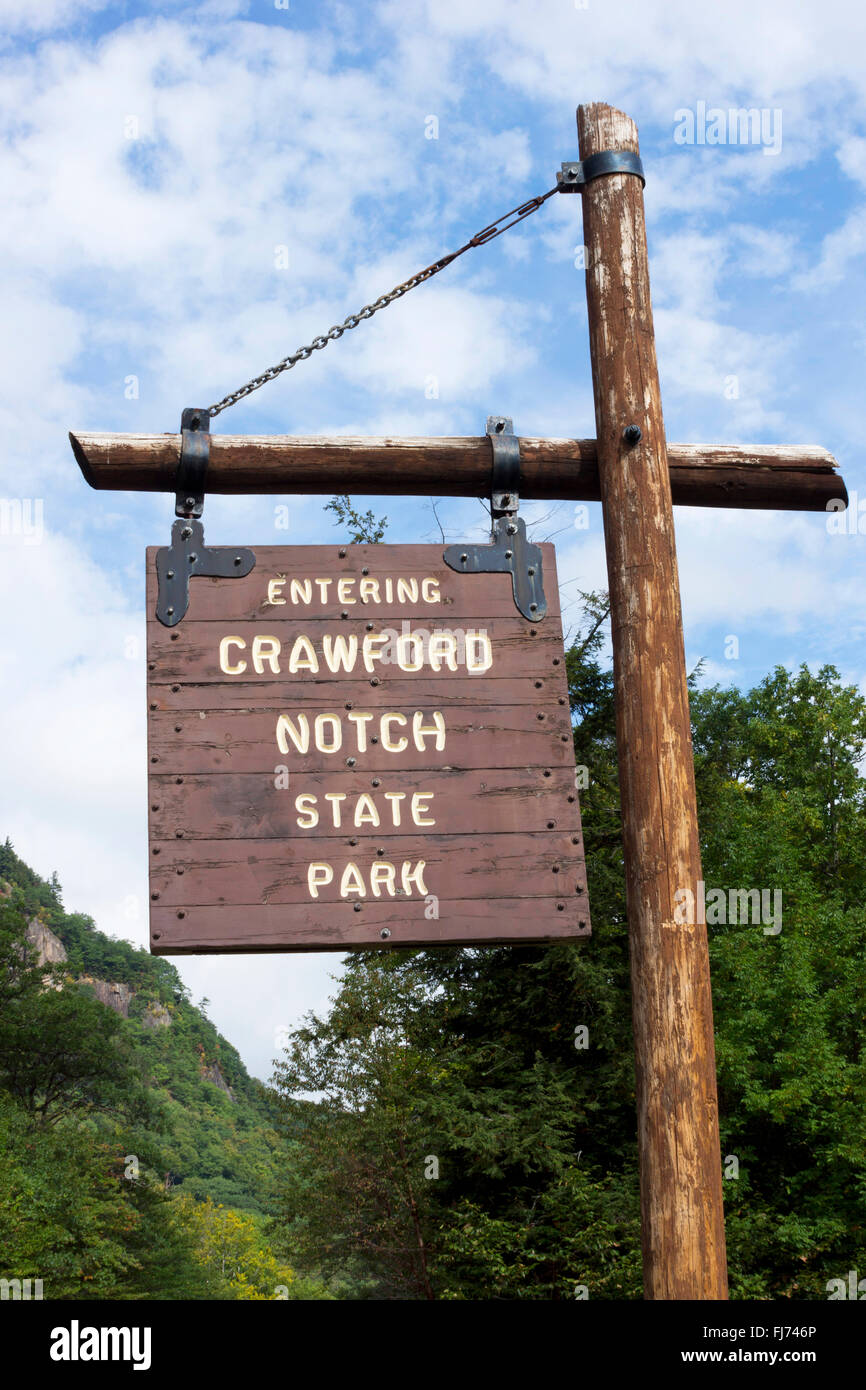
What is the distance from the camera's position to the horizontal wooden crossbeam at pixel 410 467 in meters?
4.80

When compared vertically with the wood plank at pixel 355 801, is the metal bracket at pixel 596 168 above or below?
above

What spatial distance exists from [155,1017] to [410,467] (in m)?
133

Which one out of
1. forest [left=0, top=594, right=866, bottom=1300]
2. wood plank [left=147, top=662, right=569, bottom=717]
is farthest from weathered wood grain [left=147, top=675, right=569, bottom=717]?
forest [left=0, top=594, right=866, bottom=1300]

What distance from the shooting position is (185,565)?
15.0 feet

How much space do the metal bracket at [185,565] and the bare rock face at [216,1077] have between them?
13604 centimetres

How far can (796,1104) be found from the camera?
2781cm

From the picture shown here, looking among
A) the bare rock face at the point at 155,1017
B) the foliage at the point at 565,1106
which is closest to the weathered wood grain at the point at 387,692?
the foliage at the point at 565,1106

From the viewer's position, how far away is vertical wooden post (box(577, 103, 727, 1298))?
159 inches

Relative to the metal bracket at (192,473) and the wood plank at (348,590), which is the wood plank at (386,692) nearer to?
the wood plank at (348,590)

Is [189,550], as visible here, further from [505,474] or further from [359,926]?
[359,926]

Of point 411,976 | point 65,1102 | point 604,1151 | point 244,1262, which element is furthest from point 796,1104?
point 244,1262

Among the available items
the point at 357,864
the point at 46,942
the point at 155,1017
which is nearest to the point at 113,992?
the point at 155,1017

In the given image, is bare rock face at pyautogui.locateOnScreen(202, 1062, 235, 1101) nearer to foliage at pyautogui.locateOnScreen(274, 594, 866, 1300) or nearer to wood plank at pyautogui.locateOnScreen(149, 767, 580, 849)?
foliage at pyautogui.locateOnScreen(274, 594, 866, 1300)

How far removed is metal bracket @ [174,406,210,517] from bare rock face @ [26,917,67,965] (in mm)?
115597
